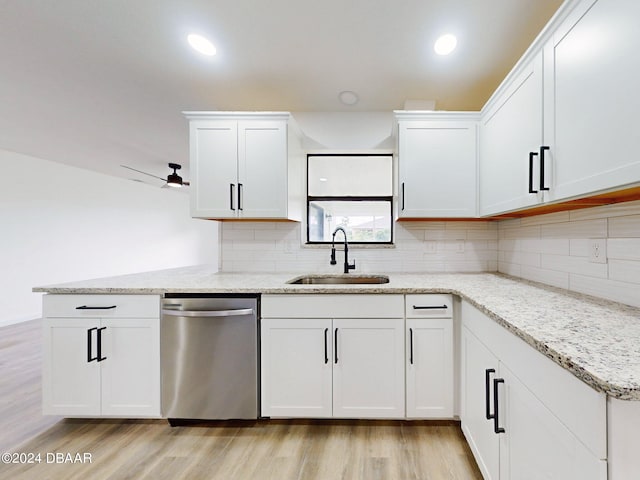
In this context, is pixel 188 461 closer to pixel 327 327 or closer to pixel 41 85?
pixel 327 327

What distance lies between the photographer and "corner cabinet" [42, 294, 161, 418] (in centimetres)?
171

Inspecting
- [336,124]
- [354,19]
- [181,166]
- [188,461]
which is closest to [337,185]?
[336,124]

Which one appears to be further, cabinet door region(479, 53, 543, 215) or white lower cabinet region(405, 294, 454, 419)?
white lower cabinet region(405, 294, 454, 419)

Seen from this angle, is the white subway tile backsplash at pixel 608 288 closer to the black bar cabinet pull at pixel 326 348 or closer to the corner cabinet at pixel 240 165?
the black bar cabinet pull at pixel 326 348

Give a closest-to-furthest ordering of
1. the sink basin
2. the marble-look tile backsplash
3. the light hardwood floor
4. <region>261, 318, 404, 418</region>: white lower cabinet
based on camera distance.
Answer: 1. the light hardwood floor
2. <region>261, 318, 404, 418</region>: white lower cabinet
3. the sink basin
4. the marble-look tile backsplash

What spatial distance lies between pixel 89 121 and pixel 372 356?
3.67 meters

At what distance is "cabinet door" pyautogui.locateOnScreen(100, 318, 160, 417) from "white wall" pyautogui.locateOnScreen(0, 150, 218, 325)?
3826 mm

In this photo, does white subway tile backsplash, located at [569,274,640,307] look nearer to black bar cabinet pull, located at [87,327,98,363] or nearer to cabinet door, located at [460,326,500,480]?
cabinet door, located at [460,326,500,480]

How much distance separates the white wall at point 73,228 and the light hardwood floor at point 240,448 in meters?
3.27

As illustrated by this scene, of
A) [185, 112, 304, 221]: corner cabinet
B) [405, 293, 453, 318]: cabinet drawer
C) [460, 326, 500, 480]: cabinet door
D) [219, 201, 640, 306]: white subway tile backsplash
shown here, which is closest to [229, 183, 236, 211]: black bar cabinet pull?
[185, 112, 304, 221]: corner cabinet

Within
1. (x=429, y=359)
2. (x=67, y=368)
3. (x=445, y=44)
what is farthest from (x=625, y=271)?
(x=67, y=368)

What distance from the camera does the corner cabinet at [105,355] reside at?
5.61ft

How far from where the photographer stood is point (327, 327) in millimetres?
1698

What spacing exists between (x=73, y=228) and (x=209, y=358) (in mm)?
4874
